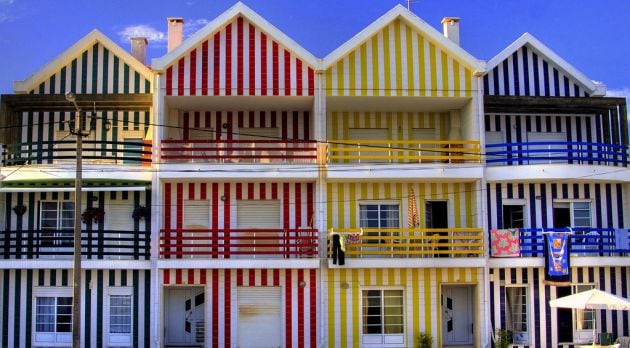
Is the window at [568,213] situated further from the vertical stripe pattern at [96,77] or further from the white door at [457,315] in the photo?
the vertical stripe pattern at [96,77]

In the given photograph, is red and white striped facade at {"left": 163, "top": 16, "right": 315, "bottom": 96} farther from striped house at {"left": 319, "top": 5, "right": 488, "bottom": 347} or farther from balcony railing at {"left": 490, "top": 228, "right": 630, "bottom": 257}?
balcony railing at {"left": 490, "top": 228, "right": 630, "bottom": 257}

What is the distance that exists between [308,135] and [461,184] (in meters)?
5.77

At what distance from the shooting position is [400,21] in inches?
997

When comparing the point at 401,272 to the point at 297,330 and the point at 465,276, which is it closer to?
the point at 465,276

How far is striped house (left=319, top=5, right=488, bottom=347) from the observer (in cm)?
2412

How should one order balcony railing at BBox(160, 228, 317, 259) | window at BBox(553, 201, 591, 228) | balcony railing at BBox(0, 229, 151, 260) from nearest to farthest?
balcony railing at BBox(160, 228, 317, 259) < balcony railing at BBox(0, 229, 151, 260) < window at BBox(553, 201, 591, 228)

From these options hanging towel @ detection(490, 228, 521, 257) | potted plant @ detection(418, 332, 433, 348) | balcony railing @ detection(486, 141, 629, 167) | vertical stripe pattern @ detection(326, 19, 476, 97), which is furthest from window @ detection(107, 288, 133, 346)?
balcony railing @ detection(486, 141, 629, 167)

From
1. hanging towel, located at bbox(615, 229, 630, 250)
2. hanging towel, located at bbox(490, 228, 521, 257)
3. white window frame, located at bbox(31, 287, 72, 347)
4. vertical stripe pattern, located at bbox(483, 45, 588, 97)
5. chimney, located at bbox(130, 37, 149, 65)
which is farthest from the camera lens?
chimney, located at bbox(130, 37, 149, 65)

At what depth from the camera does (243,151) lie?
2488 cm

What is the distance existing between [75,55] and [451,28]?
13836 millimetres

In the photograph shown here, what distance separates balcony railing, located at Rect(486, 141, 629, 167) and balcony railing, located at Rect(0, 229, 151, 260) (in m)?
12.2

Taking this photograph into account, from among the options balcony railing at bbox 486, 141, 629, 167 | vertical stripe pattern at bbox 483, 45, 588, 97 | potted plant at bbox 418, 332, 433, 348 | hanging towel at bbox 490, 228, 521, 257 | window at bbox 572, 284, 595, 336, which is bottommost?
potted plant at bbox 418, 332, 433, 348

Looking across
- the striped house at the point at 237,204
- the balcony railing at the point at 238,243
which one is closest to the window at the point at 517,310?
the striped house at the point at 237,204

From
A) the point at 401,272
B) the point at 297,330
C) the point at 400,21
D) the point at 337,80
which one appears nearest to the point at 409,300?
the point at 401,272
